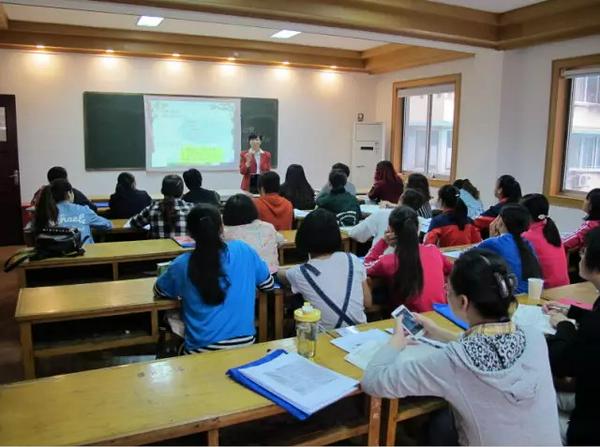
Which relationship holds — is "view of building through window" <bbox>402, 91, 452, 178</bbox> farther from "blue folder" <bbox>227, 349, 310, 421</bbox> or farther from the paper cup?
"blue folder" <bbox>227, 349, 310, 421</bbox>

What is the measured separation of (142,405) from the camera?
1415 mm

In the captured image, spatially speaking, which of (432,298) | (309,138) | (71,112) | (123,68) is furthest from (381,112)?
(432,298)

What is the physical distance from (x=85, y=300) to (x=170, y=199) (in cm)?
153

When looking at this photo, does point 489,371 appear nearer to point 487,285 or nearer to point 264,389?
point 487,285

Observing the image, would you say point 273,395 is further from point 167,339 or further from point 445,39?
point 445,39

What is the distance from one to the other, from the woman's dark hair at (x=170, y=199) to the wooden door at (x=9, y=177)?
397cm

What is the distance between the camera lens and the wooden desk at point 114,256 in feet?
10.3

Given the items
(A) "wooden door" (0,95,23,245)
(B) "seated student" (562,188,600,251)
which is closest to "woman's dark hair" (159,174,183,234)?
(B) "seated student" (562,188,600,251)

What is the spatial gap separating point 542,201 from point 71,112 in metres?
6.08

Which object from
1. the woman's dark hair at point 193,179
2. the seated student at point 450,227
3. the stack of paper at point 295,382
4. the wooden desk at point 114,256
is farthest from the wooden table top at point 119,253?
the stack of paper at point 295,382

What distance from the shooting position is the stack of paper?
1435mm

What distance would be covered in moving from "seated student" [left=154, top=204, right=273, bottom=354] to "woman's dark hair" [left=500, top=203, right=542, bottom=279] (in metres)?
1.38

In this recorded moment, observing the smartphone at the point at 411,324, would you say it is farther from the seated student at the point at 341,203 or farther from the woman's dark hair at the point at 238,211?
the seated student at the point at 341,203

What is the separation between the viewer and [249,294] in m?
2.24
